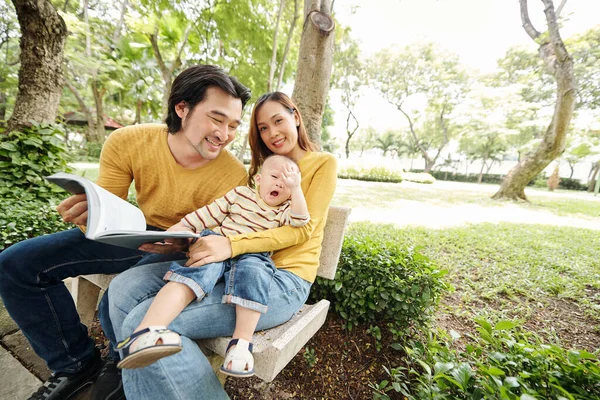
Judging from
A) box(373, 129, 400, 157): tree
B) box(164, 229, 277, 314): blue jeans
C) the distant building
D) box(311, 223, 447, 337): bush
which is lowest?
box(311, 223, 447, 337): bush

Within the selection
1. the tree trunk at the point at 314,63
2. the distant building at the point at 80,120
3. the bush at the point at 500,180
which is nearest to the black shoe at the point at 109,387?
the tree trunk at the point at 314,63

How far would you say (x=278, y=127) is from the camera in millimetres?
1695

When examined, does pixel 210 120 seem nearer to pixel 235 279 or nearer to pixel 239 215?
pixel 239 215

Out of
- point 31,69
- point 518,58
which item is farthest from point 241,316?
point 518,58

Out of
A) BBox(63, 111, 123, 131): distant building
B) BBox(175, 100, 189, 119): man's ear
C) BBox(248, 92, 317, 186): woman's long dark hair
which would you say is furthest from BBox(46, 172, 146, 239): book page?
BBox(63, 111, 123, 131): distant building

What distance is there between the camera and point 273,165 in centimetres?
160

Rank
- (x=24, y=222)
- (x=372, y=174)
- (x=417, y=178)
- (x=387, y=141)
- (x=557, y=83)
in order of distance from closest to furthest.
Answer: (x=24, y=222) → (x=557, y=83) → (x=372, y=174) → (x=417, y=178) → (x=387, y=141)

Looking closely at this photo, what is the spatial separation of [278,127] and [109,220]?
104cm

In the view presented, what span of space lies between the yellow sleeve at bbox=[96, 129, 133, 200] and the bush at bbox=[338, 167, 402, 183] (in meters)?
13.9

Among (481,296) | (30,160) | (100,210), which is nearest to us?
(100,210)

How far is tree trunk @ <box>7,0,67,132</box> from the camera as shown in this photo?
137 inches

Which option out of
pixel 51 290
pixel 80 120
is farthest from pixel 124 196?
pixel 80 120

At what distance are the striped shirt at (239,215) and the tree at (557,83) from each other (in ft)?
34.1

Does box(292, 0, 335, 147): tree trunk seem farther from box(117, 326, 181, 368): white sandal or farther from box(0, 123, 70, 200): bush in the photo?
box(0, 123, 70, 200): bush
